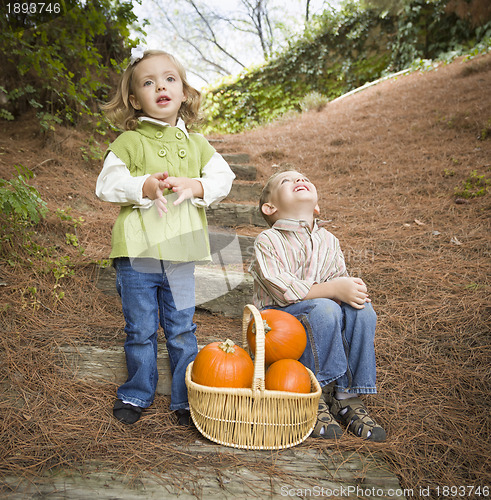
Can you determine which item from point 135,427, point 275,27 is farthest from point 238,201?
point 275,27

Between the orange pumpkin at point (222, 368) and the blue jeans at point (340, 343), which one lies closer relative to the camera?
the orange pumpkin at point (222, 368)

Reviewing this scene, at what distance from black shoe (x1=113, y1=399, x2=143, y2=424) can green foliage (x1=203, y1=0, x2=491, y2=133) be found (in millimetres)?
9276

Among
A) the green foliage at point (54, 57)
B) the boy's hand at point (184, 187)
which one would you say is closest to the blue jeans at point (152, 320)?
the boy's hand at point (184, 187)

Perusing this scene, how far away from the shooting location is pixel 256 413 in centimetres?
152

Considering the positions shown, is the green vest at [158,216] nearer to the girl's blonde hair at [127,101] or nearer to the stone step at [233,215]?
the girl's blonde hair at [127,101]

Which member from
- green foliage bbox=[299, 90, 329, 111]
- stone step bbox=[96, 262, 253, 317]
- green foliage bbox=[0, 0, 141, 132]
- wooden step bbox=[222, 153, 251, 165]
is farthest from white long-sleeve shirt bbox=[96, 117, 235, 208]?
green foliage bbox=[299, 90, 329, 111]

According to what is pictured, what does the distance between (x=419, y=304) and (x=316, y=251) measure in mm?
902

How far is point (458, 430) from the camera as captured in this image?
170cm

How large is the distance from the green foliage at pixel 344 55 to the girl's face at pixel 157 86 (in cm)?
827

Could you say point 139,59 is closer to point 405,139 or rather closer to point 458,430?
point 458,430

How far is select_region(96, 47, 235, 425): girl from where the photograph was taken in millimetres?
1755

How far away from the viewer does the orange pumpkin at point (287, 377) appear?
5.21 ft

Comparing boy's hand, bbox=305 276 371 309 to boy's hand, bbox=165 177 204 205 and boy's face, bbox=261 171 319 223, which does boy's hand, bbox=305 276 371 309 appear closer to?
boy's face, bbox=261 171 319 223

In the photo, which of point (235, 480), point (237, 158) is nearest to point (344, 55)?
point (237, 158)
